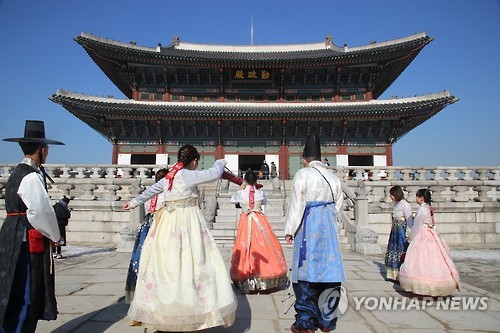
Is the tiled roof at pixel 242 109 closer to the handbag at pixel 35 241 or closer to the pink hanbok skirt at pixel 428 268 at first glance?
the pink hanbok skirt at pixel 428 268

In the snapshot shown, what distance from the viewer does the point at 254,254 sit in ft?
15.2

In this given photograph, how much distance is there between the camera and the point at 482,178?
12047mm

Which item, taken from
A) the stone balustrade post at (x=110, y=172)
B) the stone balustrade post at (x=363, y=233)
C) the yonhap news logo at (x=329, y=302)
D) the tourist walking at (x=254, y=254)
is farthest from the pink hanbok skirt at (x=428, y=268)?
the stone balustrade post at (x=110, y=172)

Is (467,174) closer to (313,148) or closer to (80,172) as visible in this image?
(313,148)

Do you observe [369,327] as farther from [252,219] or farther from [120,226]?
[120,226]

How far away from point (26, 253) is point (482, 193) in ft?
44.8

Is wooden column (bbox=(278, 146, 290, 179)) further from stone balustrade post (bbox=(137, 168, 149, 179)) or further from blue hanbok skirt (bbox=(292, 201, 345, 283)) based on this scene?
blue hanbok skirt (bbox=(292, 201, 345, 283))

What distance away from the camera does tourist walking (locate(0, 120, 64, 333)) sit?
242 cm

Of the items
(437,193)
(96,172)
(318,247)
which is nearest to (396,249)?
(318,247)

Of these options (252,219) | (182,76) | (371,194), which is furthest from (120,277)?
(182,76)

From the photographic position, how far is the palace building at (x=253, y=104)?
58.0 ft

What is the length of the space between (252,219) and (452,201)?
981 cm

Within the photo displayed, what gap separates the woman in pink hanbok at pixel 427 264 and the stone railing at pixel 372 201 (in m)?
4.47

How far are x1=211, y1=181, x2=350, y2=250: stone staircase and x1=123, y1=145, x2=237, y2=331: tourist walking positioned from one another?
5.04 meters
